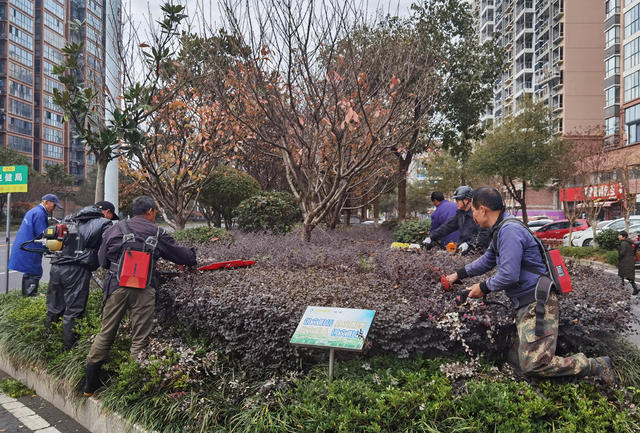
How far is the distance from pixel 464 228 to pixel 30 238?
21.5 ft

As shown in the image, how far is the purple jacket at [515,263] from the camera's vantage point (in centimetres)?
312

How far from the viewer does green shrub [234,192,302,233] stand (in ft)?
38.6

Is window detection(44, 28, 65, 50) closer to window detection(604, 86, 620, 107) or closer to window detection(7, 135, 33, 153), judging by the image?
window detection(7, 135, 33, 153)

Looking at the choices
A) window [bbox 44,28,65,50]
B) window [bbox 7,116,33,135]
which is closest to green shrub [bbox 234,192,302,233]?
window [bbox 7,116,33,135]

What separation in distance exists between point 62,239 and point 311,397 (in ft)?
11.2

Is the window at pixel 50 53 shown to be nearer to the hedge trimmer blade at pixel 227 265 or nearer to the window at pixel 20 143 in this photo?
the window at pixel 20 143

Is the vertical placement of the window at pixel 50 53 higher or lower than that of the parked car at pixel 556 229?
higher

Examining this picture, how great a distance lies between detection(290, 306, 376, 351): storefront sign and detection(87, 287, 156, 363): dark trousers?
1469mm

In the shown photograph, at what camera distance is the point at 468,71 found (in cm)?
1733

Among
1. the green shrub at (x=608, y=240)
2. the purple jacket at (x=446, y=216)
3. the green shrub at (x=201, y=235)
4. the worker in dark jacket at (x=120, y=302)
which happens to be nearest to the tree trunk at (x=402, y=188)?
the green shrub at (x=608, y=240)

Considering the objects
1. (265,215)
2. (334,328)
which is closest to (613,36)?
(265,215)

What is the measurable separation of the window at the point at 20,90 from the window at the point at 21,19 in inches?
282

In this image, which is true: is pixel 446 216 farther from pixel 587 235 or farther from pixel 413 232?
pixel 587 235

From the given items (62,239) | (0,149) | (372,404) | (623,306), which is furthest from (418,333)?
(0,149)
